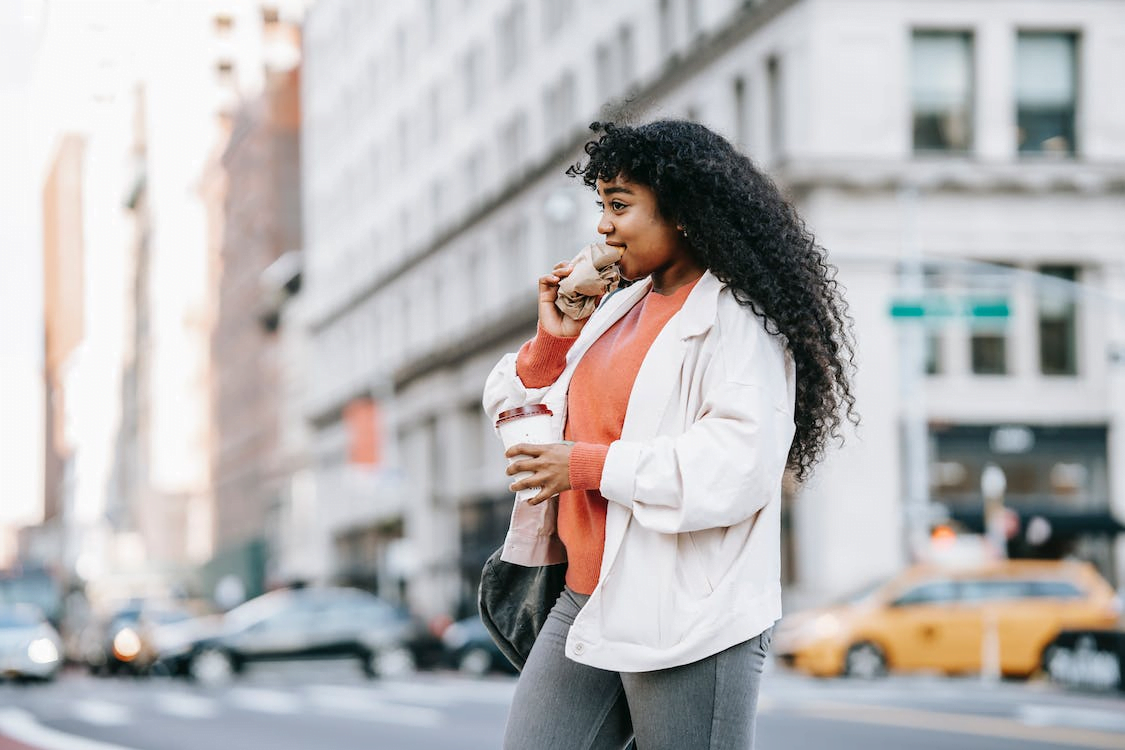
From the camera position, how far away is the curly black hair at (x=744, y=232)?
3557 mm

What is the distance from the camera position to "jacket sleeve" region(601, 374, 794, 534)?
3314mm

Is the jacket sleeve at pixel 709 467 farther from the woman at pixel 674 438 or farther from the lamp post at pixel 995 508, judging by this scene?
the lamp post at pixel 995 508

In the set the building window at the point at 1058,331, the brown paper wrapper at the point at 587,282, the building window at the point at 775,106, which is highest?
the building window at the point at 775,106

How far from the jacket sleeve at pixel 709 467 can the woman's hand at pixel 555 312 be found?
0.45m

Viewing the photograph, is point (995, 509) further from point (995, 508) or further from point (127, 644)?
point (127, 644)

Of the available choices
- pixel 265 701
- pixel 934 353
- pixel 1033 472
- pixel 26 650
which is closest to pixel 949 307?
pixel 265 701

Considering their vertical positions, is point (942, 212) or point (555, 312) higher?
point (942, 212)

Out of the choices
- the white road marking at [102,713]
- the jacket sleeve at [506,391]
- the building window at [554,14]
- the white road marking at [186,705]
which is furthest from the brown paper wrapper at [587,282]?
the building window at [554,14]

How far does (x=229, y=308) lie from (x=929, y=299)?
263 ft

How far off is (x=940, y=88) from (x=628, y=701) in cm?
3284

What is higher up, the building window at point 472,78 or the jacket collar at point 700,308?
the building window at point 472,78

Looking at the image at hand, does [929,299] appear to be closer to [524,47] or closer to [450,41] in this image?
[524,47]

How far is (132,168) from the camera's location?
135250 mm

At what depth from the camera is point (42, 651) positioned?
107ft
